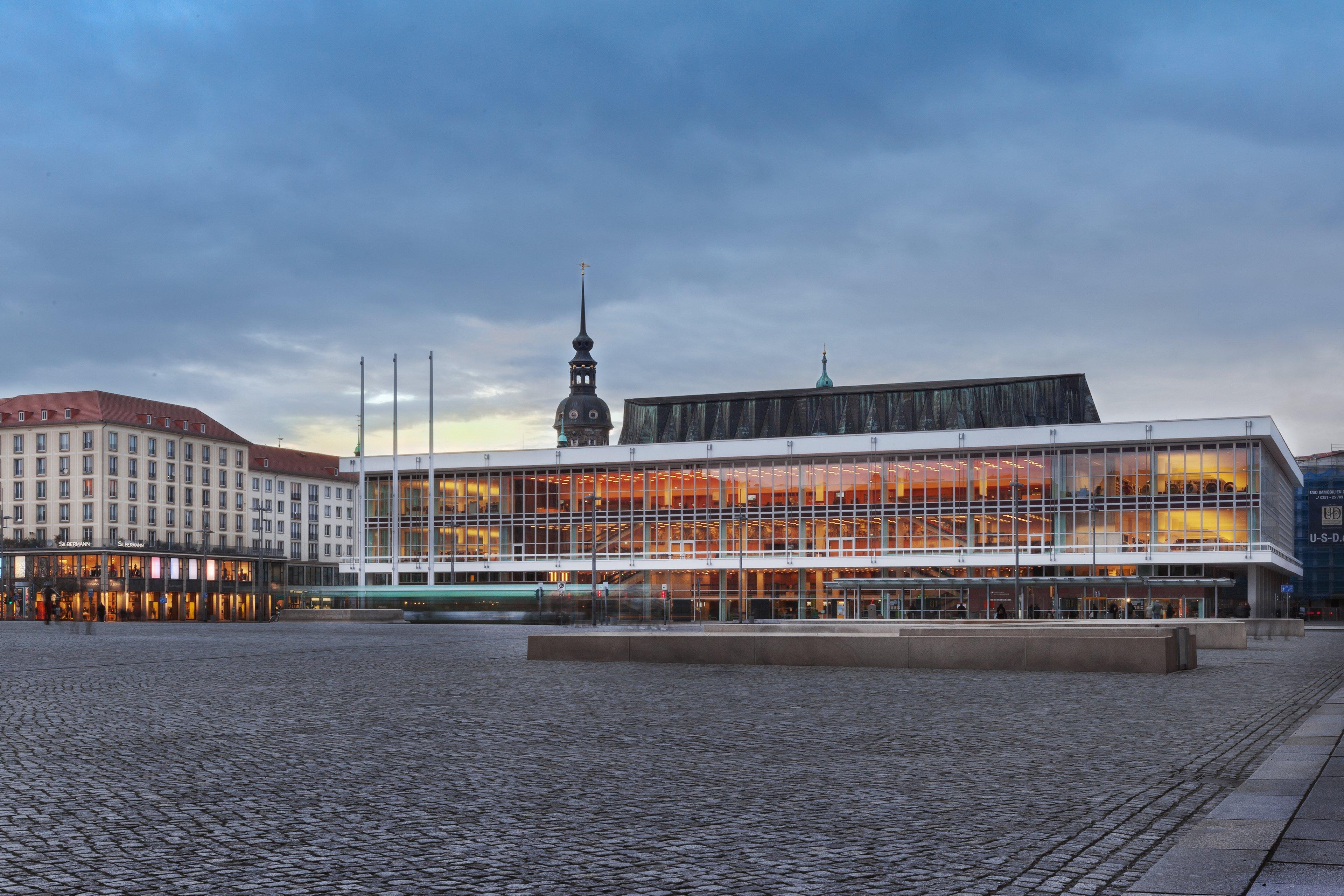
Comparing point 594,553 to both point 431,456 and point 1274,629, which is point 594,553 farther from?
point 1274,629

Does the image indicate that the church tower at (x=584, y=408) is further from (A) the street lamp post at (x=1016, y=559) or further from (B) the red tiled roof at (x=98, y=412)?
(A) the street lamp post at (x=1016, y=559)

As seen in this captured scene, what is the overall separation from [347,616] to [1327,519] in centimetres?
6383

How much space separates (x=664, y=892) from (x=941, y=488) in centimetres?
7610

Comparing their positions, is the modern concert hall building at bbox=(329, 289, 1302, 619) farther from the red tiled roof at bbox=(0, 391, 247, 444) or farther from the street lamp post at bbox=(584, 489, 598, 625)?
the red tiled roof at bbox=(0, 391, 247, 444)

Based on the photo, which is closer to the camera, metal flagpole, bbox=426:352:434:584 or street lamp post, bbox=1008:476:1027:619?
street lamp post, bbox=1008:476:1027:619

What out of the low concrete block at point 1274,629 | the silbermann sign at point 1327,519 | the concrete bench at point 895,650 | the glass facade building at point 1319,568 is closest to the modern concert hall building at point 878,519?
the silbermann sign at point 1327,519

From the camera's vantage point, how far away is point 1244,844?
6.68 metres

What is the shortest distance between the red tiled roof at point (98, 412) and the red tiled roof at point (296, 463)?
12595mm

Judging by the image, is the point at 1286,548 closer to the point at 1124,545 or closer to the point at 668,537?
the point at 1124,545

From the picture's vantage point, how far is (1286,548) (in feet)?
295

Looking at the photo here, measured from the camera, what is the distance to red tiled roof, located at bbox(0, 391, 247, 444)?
123 meters

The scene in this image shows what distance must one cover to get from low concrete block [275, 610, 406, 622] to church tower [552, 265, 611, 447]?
10942cm

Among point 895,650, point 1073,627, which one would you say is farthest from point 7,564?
point 895,650

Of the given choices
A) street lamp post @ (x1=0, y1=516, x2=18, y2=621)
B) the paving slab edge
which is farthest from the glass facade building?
street lamp post @ (x1=0, y1=516, x2=18, y2=621)
